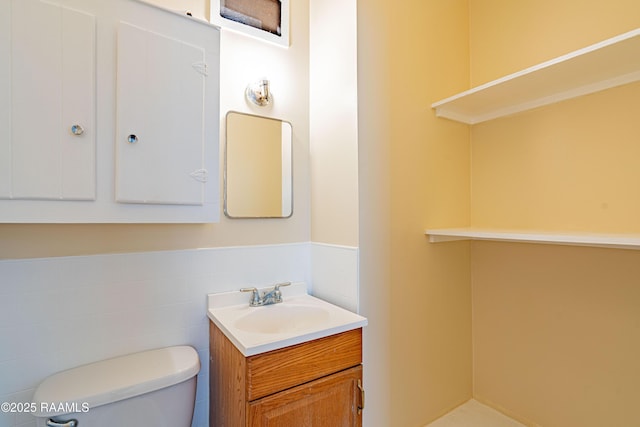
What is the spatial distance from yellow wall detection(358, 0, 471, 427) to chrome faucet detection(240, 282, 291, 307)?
1.38 ft

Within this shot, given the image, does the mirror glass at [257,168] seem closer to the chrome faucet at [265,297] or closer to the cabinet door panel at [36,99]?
the chrome faucet at [265,297]

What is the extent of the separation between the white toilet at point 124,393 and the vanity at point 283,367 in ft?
0.50

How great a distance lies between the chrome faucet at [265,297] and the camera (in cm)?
143

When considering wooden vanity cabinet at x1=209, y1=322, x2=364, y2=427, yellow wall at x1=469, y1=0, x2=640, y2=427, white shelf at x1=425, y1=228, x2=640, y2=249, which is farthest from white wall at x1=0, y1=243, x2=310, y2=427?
yellow wall at x1=469, y1=0, x2=640, y2=427

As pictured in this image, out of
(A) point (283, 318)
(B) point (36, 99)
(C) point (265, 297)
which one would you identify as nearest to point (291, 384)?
(A) point (283, 318)

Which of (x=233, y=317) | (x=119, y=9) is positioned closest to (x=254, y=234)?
(x=233, y=317)

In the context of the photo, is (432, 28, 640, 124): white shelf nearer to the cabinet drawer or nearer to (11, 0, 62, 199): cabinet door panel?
the cabinet drawer

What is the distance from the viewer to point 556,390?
1.53 m

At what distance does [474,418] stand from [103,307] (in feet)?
6.47

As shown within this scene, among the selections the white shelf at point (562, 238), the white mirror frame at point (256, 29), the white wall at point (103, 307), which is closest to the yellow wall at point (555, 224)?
the white shelf at point (562, 238)

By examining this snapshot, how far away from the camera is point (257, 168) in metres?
→ 1.54

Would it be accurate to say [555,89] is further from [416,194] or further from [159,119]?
[159,119]

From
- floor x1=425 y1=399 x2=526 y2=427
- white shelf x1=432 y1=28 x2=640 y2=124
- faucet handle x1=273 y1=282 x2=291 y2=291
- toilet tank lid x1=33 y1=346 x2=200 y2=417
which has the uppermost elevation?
white shelf x1=432 y1=28 x2=640 y2=124

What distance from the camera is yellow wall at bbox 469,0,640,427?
1.33 metres
